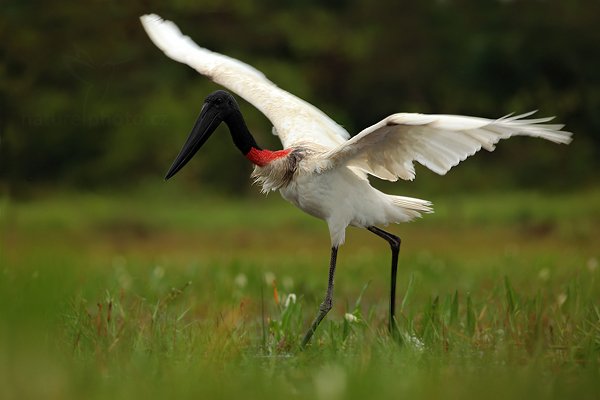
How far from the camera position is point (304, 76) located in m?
21.9

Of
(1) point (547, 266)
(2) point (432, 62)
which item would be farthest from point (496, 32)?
(1) point (547, 266)

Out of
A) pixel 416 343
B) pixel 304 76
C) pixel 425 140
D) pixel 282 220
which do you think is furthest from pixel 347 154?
pixel 304 76

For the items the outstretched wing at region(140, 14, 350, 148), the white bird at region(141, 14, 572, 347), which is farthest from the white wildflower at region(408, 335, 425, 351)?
the outstretched wing at region(140, 14, 350, 148)

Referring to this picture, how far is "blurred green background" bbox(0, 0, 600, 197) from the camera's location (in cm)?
1845

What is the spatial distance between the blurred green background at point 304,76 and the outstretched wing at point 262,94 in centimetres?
1004

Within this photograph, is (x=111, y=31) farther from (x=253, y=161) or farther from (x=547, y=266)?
(x=253, y=161)

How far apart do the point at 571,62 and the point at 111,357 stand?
1636cm

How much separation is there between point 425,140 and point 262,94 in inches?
83.1

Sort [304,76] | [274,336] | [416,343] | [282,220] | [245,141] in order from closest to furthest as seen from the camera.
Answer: [416,343] < [274,336] < [245,141] < [282,220] < [304,76]

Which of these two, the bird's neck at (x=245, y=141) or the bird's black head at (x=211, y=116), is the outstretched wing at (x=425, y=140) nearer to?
the bird's neck at (x=245, y=141)

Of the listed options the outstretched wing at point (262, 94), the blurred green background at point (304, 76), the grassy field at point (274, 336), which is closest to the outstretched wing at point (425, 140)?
the grassy field at point (274, 336)

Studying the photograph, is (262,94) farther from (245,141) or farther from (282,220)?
(282,220)

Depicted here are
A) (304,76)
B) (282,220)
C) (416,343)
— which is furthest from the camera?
(304,76)

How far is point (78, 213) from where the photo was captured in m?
18.2
